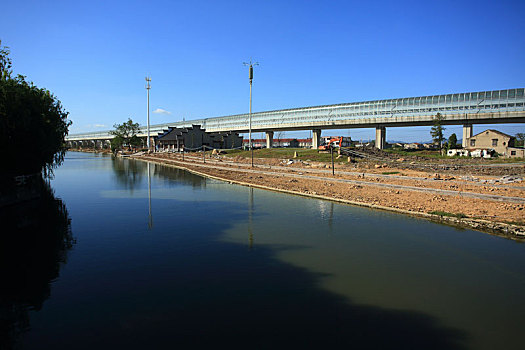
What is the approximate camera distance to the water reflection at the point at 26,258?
7.98 meters

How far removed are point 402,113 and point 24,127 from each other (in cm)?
5862

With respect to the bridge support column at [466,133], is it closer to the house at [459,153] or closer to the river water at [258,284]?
the house at [459,153]

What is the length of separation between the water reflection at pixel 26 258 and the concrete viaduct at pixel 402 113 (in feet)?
187

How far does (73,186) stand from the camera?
1283 inches

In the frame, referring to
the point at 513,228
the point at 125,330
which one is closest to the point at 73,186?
the point at 125,330

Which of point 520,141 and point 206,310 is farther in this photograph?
point 520,141

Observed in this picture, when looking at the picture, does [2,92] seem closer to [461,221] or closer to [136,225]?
[136,225]

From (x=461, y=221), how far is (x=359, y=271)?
31.4 feet

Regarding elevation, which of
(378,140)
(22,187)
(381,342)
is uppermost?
(378,140)

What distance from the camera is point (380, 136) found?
62.4 meters

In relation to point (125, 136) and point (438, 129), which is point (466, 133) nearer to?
point (438, 129)

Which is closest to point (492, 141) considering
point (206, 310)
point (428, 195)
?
point (428, 195)

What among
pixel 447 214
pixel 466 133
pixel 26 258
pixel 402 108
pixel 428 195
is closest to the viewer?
pixel 26 258

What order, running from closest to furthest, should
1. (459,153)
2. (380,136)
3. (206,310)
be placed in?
(206,310)
(459,153)
(380,136)
